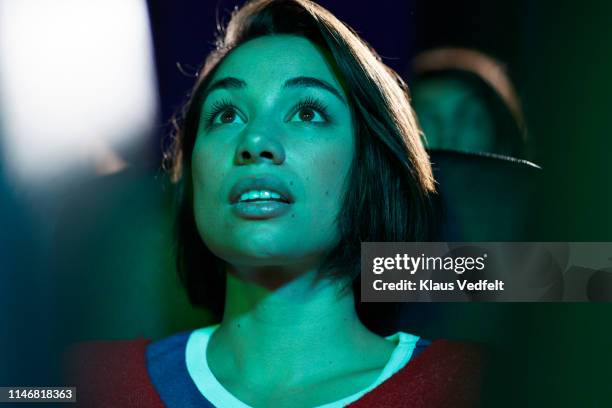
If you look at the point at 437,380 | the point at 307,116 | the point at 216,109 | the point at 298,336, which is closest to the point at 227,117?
the point at 216,109

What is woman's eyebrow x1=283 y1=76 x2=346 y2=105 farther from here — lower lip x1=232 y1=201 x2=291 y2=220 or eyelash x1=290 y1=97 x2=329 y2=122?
lower lip x1=232 y1=201 x2=291 y2=220

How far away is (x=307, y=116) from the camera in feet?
3.51

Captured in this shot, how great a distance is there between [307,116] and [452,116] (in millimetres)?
492

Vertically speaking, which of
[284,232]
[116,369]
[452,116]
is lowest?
[116,369]

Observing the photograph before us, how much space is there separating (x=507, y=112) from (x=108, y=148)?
29.8 inches

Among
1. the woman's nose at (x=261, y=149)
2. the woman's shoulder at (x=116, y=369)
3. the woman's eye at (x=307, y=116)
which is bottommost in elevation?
the woman's shoulder at (x=116, y=369)

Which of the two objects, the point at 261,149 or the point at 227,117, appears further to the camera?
the point at 227,117

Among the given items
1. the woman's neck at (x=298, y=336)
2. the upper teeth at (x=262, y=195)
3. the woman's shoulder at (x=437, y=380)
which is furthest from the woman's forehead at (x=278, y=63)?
the woman's shoulder at (x=437, y=380)

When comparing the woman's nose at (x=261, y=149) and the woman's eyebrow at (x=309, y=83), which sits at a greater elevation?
the woman's eyebrow at (x=309, y=83)

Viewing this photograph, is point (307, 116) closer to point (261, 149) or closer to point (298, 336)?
point (261, 149)

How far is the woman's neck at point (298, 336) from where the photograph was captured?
3.49 ft

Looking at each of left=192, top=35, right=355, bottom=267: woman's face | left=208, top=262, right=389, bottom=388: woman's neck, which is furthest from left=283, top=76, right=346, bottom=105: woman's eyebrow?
left=208, top=262, right=389, bottom=388: woman's neck

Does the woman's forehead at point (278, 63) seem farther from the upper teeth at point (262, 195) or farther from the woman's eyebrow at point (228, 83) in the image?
the upper teeth at point (262, 195)

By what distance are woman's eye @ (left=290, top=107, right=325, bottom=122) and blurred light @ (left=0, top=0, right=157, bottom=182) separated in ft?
1.32
